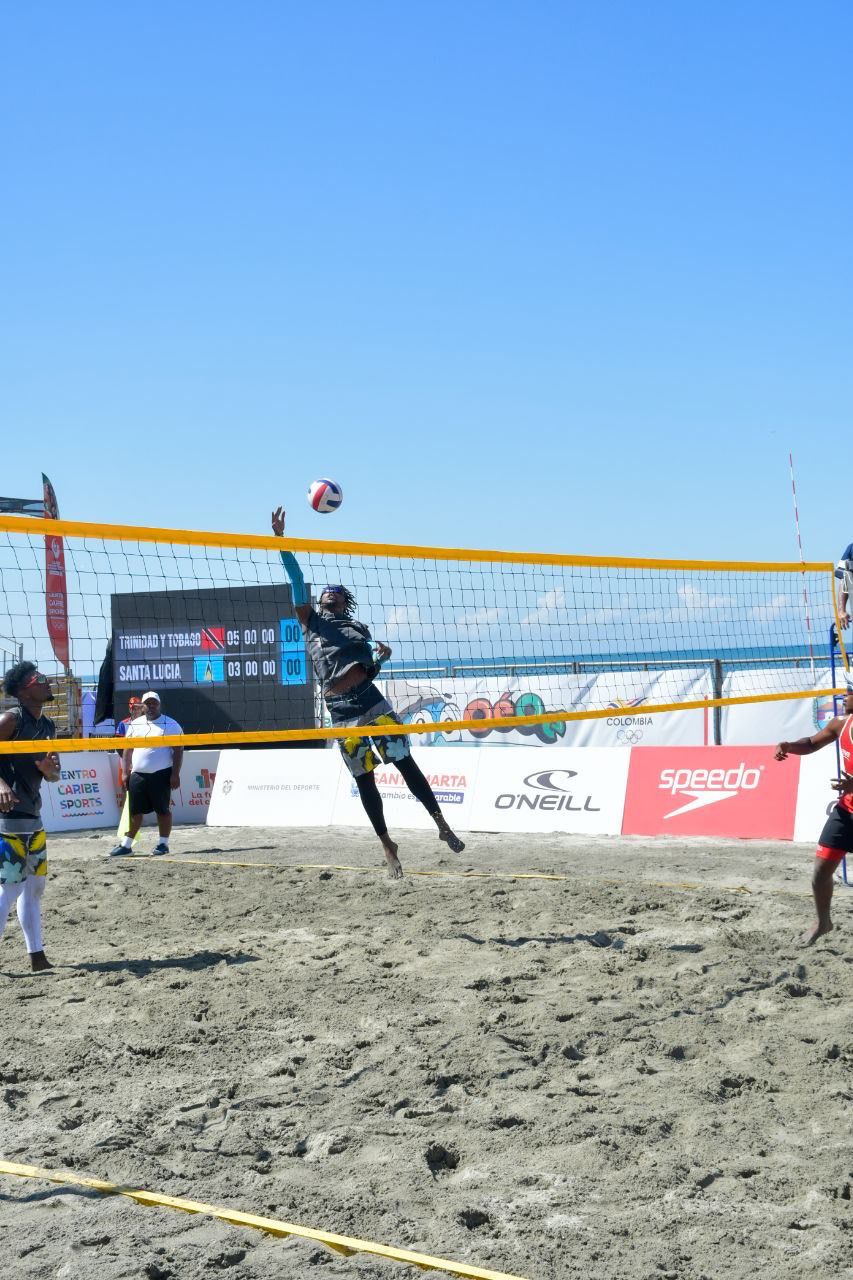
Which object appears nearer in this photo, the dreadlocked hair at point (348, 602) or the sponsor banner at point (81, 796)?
the dreadlocked hair at point (348, 602)

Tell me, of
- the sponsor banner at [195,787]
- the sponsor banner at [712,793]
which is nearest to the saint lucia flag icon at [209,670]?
the sponsor banner at [195,787]

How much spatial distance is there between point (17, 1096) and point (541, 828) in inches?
310

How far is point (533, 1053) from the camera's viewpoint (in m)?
4.58

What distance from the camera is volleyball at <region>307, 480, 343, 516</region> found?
308 inches

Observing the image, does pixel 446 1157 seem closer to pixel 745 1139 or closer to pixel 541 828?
pixel 745 1139

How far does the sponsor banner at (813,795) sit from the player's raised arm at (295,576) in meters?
5.29

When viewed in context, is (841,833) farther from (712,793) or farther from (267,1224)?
(712,793)

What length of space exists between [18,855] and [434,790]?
6861 millimetres

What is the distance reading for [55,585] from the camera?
15.8 meters

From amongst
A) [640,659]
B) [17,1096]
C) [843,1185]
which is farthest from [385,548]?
[640,659]

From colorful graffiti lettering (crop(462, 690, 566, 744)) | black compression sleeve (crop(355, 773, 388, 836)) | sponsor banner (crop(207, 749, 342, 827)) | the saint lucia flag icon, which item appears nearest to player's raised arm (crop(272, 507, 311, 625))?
black compression sleeve (crop(355, 773, 388, 836))

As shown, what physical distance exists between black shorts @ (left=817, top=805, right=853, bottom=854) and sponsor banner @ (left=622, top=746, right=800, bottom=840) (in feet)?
15.0

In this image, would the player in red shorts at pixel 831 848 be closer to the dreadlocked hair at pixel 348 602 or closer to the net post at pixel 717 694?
the dreadlocked hair at pixel 348 602

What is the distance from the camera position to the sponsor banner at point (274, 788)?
13430 mm
